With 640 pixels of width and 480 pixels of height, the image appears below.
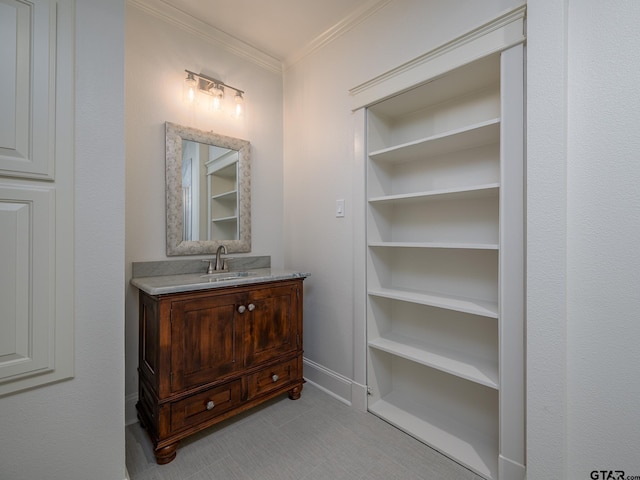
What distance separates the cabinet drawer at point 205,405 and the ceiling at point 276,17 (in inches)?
96.6

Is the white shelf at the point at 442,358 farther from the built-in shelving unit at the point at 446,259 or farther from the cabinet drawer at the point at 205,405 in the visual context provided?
the cabinet drawer at the point at 205,405

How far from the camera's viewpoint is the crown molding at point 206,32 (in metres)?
1.91

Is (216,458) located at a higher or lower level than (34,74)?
lower

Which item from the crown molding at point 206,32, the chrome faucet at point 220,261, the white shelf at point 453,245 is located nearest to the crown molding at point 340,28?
the crown molding at point 206,32

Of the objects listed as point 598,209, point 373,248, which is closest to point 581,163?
point 598,209

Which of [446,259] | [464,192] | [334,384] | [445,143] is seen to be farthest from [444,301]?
[334,384]

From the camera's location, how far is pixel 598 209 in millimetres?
1159

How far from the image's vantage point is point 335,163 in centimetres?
216

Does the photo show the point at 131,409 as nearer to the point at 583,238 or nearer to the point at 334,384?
the point at 334,384

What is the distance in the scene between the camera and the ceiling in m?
1.93

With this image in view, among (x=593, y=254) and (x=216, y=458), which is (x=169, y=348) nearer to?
(x=216, y=458)

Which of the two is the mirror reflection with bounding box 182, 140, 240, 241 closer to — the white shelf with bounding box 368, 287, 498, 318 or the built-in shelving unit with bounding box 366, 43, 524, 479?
the built-in shelving unit with bounding box 366, 43, 524, 479

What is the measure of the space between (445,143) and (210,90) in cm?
171

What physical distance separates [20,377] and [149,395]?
704 millimetres
